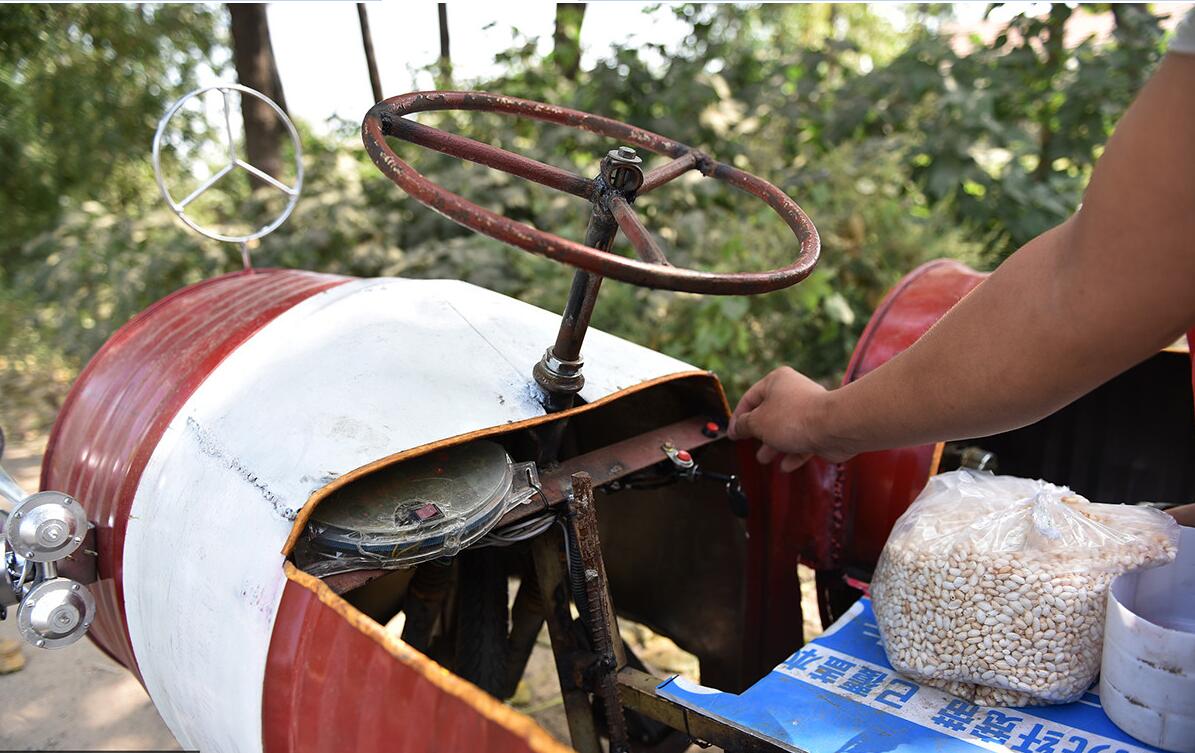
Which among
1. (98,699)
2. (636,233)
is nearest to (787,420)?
(636,233)

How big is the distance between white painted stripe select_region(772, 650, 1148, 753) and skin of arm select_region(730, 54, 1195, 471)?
1.35 ft

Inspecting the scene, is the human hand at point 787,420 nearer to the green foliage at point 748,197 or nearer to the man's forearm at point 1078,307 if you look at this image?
the man's forearm at point 1078,307

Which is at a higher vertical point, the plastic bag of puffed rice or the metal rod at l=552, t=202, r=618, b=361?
the metal rod at l=552, t=202, r=618, b=361

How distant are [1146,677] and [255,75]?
6.12 metres

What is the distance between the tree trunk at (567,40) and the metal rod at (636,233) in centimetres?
446

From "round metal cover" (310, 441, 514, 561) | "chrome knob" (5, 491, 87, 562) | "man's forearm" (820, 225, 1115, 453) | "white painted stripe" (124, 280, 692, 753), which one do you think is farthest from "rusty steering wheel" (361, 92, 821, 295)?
"chrome knob" (5, 491, 87, 562)

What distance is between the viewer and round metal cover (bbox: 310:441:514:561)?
125cm

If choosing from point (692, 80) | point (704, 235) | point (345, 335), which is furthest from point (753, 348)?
point (345, 335)

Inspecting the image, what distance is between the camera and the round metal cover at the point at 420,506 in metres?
1.25

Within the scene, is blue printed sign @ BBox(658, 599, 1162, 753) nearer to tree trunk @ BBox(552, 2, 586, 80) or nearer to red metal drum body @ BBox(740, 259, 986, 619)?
red metal drum body @ BBox(740, 259, 986, 619)

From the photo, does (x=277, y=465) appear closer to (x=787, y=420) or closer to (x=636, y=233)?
(x=636, y=233)

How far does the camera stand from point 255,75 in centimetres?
583

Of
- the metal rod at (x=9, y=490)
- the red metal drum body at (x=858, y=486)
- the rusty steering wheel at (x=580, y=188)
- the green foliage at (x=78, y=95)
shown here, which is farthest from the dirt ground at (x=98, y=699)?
the green foliage at (x=78, y=95)

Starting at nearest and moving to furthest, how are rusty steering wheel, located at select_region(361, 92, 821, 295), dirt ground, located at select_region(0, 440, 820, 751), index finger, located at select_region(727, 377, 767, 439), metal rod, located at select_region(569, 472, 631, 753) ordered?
1. rusty steering wheel, located at select_region(361, 92, 821, 295)
2. metal rod, located at select_region(569, 472, 631, 753)
3. index finger, located at select_region(727, 377, 767, 439)
4. dirt ground, located at select_region(0, 440, 820, 751)
